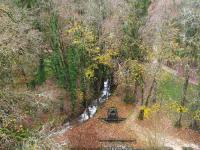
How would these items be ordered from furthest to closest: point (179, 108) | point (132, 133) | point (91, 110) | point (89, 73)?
1. point (91, 110)
2. point (89, 73)
3. point (132, 133)
4. point (179, 108)

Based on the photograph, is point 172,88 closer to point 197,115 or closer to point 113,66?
point 197,115

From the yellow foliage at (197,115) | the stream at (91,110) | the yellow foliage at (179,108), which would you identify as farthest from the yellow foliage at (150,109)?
the stream at (91,110)

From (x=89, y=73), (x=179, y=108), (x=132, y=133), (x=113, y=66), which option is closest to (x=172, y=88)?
(x=179, y=108)

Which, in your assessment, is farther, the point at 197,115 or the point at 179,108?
the point at 179,108

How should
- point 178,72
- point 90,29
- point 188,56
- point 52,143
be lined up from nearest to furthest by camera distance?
point 52,143, point 188,56, point 90,29, point 178,72

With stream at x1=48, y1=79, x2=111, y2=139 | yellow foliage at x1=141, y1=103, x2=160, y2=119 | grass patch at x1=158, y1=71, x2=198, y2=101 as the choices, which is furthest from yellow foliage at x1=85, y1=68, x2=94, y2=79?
grass patch at x1=158, y1=71, x2=198, y2=101

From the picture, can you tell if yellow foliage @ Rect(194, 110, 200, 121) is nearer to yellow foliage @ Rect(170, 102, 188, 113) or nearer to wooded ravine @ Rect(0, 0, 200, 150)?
wooded ravine @ Rect(0, 0, 200, 150)

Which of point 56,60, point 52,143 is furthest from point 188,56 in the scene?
point 52,143

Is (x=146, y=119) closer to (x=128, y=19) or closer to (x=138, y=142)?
(x=138, y=142)
